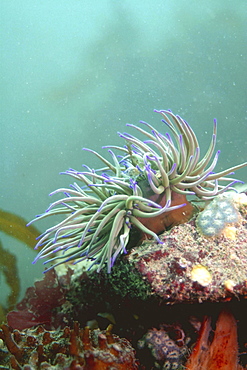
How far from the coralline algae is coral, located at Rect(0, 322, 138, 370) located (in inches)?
32.8

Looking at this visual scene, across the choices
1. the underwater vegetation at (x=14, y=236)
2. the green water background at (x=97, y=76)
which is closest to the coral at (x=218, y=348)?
the underwater vegetation at (x=14, y=236)

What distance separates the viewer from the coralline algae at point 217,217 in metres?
1.63

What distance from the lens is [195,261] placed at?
1.52 m

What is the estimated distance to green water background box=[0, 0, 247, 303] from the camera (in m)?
5.48

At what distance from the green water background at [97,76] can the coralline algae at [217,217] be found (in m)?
4.04

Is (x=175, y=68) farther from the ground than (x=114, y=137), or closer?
farther from the ground

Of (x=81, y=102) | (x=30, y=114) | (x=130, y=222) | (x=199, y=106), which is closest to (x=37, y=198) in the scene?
(x=30, y=114)

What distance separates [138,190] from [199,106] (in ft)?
14.9

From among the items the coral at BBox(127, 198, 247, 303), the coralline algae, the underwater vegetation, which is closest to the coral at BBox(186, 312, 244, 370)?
the coral at BBox(127, 198, 247, 303)

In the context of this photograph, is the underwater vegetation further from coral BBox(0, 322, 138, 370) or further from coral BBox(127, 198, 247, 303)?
coral BBox(127, 198, 247, 303)

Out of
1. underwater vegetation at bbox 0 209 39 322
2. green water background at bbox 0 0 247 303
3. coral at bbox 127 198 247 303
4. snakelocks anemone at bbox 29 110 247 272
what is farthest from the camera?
green water background at bbox 0 0 247 303

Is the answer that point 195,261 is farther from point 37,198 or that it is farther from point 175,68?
point 175,68

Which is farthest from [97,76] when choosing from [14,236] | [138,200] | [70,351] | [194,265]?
[70,351]

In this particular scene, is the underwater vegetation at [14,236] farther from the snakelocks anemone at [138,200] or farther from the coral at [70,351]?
the snakelocks anemone at [138,200]
